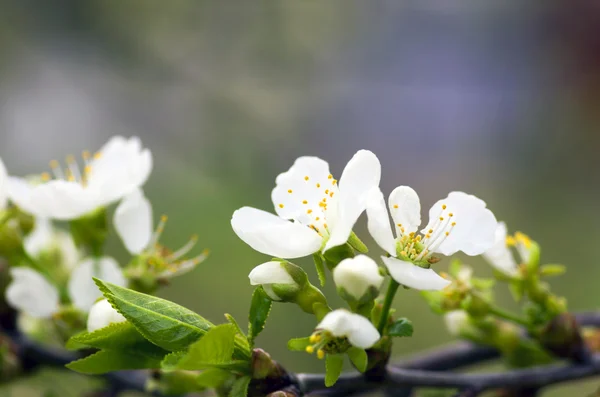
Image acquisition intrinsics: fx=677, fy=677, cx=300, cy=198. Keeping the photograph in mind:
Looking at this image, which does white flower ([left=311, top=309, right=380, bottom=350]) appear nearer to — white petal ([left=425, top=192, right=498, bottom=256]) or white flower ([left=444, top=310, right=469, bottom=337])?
white petal ([left=425, top=192, right=498, bottom=256])

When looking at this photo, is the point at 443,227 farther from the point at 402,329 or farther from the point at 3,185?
the point at 3,185

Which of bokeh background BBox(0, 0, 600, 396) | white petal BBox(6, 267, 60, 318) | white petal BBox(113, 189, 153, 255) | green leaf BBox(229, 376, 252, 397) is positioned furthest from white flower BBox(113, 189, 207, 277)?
bokeh background BBox(0, 0, 600, 396)

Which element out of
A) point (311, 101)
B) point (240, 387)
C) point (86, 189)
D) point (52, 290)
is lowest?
point (240, 387)

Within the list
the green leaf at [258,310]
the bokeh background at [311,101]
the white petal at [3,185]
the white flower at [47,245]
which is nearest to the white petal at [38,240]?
the white flower at [47,245]

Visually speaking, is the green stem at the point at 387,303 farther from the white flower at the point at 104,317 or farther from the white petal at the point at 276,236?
the white flower at the point at 104,317

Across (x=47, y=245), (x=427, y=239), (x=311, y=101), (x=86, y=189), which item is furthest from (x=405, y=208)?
(x=311, y=101)

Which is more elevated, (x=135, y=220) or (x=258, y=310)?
(x=135, y=220)
